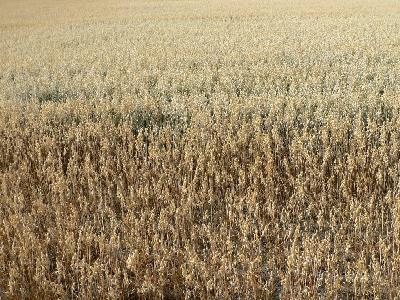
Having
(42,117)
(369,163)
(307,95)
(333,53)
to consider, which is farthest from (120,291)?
(333,53)

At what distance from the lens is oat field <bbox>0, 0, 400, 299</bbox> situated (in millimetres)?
4316

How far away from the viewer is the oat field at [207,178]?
432cm

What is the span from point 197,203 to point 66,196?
1650 mm

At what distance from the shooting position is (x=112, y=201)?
5.82 meters

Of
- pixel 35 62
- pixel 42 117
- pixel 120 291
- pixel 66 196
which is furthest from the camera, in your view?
pixel 35 62

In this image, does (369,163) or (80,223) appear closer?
(80,223)

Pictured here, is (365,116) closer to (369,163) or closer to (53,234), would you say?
(369,163)

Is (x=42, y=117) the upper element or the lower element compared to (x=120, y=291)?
upper

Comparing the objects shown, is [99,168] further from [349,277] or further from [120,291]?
[349,277]

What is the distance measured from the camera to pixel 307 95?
878 cm

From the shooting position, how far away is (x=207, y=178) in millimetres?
6160

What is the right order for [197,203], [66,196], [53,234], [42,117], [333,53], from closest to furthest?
[53,234] < [197,203] < [66,196] < [42,117] < [333,53]

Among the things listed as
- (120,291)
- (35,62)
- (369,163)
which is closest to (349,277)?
(120,291)

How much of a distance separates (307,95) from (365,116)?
1.29 meters
